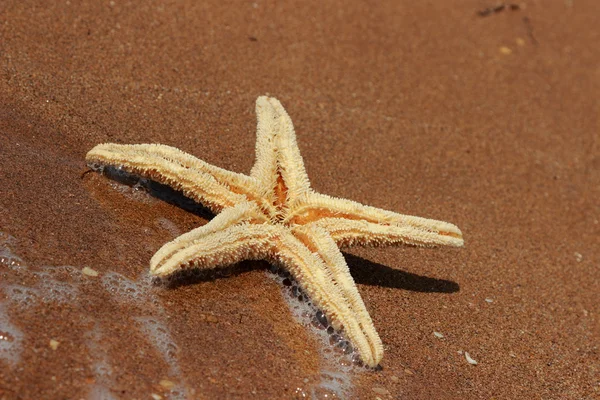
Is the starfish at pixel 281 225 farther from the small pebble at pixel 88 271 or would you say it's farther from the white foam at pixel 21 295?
the white foam at pixel 21 295

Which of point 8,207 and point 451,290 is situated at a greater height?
point 8,207

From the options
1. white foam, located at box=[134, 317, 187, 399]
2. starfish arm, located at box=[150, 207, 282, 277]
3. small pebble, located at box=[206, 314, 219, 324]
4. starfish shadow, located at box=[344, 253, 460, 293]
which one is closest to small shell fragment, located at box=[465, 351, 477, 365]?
starfish shadow, located at box=[344, 253, 460, 293]

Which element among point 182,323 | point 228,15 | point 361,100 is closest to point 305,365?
point 182,323

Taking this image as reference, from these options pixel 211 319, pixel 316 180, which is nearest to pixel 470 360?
pixel 211 319

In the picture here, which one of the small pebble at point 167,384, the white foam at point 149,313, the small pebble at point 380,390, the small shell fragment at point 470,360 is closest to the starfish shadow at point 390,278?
the small shell fragment at point 470,360

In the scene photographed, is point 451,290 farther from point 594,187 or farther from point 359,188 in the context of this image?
point 594,187

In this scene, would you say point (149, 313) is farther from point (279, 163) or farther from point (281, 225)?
point (279, 163)

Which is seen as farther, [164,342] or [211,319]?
[211,319]
